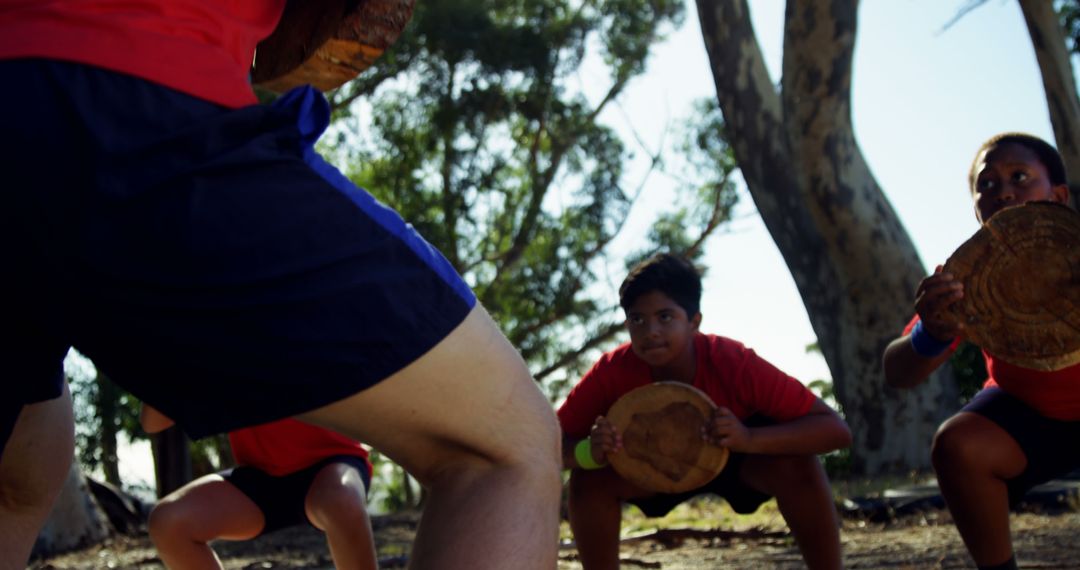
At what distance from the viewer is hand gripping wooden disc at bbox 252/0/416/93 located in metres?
1.99

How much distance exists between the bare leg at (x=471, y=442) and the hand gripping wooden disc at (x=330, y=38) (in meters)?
0.57

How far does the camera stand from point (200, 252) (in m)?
1.48

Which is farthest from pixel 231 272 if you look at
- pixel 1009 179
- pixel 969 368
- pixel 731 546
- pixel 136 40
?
pixel 969 368

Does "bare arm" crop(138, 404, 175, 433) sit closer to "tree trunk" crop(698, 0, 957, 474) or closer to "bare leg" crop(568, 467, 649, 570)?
"bare leg" crop(568, 467, 649, 570)

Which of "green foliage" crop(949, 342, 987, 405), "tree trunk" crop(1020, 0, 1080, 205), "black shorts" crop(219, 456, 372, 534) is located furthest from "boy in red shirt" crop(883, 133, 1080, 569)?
"green foliage" crop(949, 342, 987, 405)

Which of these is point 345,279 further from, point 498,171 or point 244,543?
point 498,171

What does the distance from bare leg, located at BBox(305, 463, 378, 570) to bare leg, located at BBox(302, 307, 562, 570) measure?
7.54 ft

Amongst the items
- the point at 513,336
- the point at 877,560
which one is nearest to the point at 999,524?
the point at 877,560

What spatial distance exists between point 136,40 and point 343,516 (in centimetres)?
263

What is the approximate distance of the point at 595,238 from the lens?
19219 mm

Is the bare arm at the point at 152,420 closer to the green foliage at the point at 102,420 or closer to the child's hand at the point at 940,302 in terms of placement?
the child's hand at the point at 940,302

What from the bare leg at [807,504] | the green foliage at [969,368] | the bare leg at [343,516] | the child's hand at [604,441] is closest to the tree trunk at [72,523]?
the bare leg at [343,516]

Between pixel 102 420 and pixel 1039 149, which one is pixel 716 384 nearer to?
pixel 1039 149

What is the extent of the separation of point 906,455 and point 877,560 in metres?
5.71
